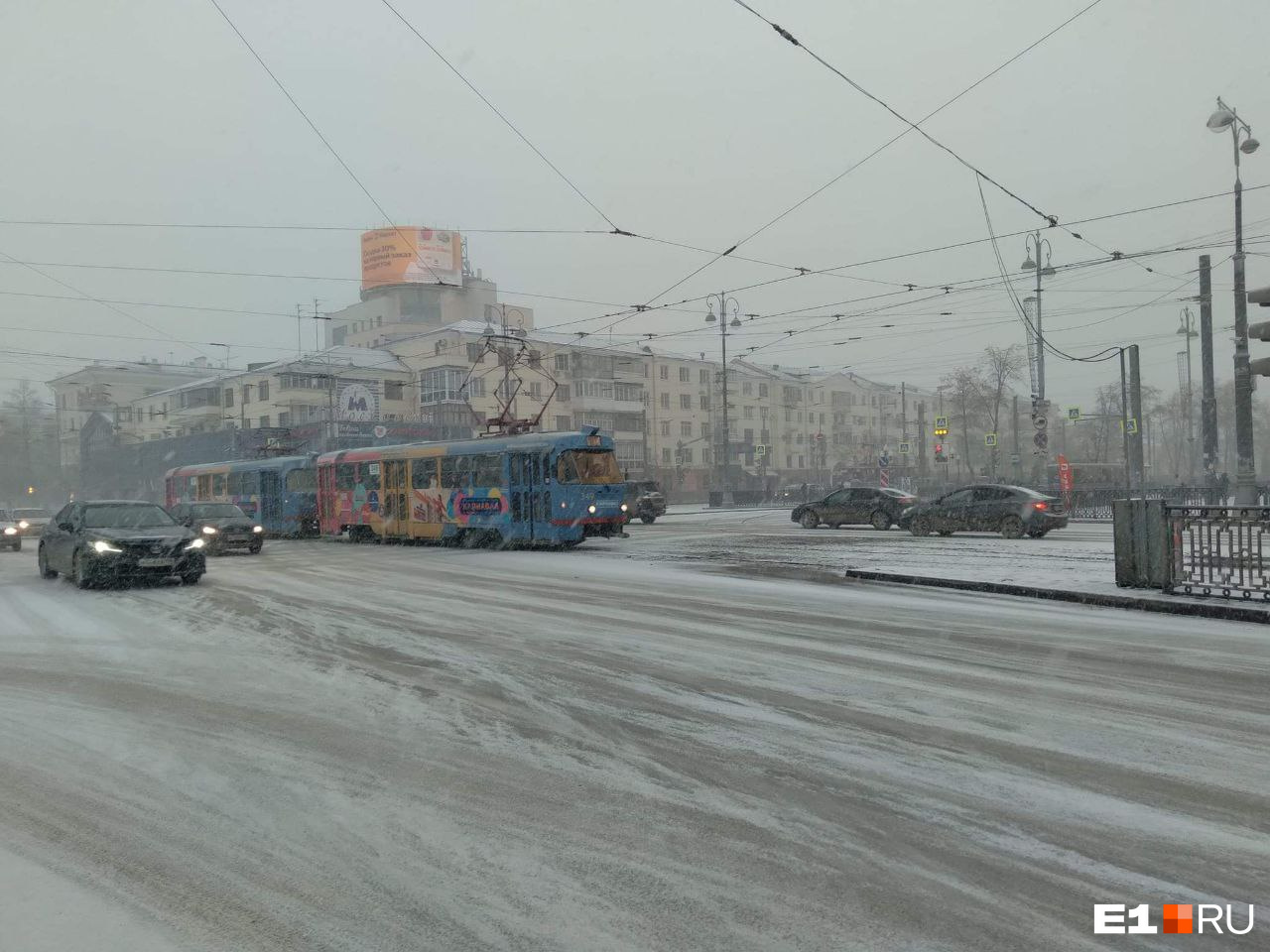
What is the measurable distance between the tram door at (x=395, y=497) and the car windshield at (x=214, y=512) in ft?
14.1

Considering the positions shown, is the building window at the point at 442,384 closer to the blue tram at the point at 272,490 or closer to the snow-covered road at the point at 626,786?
the blue tram at the point at 272,490

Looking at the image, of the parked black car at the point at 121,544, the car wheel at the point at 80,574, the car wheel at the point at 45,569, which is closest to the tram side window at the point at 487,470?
the parked black car at the point at 121,544

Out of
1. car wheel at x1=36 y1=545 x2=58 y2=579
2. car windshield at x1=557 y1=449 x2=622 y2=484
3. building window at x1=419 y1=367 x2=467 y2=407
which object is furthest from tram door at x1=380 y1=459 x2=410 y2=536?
building window at x1=419 y1=367 x2=467 y2=407

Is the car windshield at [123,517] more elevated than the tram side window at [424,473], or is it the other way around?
the tram side window at [424,473]

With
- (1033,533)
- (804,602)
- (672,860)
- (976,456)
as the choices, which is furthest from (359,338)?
(672,860)

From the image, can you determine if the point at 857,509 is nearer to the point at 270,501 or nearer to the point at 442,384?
the point at 270,501

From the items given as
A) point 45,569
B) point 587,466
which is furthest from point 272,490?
point 45,569

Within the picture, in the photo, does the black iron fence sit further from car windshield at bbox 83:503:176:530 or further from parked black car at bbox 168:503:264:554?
parked black car at bbox 168:503:264:554

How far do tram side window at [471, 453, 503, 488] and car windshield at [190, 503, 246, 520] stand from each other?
21.2 feet

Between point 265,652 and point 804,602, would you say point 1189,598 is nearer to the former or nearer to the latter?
point 804,602

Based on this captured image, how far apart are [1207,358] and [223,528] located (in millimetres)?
27677

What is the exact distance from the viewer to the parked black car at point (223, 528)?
24484mm

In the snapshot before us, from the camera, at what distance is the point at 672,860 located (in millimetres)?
3852

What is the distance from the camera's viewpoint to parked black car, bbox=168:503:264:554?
24484 mm
